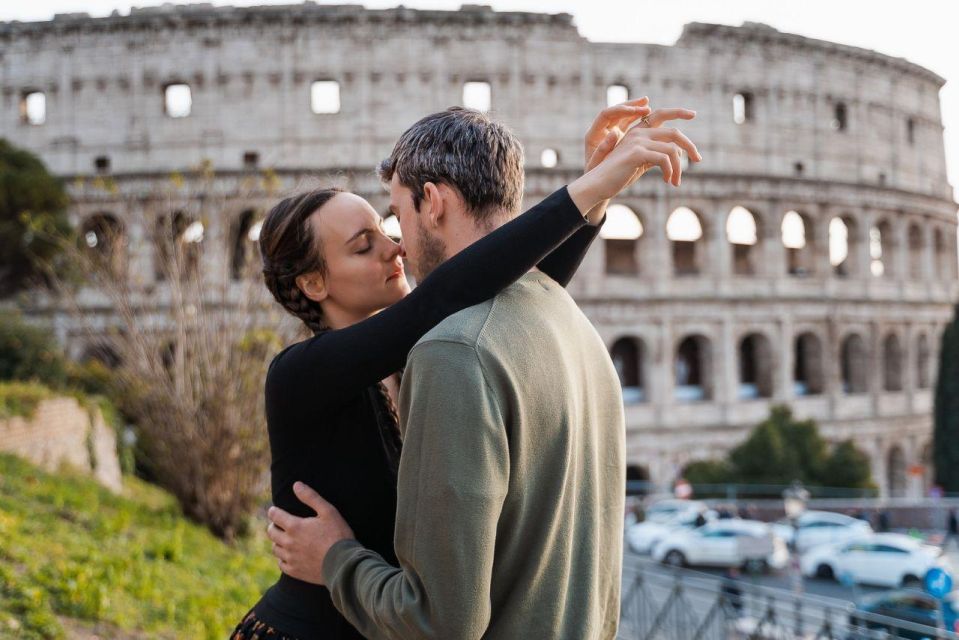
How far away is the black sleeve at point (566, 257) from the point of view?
7.92 feet

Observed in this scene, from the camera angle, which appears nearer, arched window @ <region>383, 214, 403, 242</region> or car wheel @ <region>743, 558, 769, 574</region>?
arched window @ <region>383, 214, 403, 242</region>

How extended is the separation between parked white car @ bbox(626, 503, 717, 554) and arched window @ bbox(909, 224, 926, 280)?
711 inches

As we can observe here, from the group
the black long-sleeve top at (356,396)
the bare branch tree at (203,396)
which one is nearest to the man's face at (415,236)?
the black long-sleeve top at (356,396)

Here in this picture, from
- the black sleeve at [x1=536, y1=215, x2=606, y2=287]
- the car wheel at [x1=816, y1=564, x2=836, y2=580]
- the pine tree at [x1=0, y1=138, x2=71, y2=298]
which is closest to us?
the black sleeve at [x1=536, y1=215, x2=606, y2=287]

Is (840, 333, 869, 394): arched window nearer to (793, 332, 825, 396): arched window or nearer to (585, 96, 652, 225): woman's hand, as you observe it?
(793, 332, 825, 396): arched window

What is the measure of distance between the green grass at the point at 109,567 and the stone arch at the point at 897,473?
2738 cm

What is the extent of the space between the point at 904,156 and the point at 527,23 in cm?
1559

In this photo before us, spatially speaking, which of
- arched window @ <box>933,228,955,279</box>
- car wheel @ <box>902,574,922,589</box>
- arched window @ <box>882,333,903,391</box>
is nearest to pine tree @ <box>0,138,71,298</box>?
car wheel @ <box>902,574,922,589</box>

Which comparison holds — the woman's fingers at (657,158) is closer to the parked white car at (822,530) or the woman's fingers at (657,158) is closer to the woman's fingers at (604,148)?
the woman's fingers at (604,148)

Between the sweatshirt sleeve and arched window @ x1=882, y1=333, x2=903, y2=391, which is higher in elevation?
the sweatshirt sleeve

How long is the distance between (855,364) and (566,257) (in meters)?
32.5

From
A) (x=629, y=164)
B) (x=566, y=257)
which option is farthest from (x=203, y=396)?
(x=629, y=164)

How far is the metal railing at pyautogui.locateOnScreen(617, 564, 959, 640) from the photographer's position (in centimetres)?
770

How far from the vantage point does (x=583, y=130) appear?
94.3 ft
